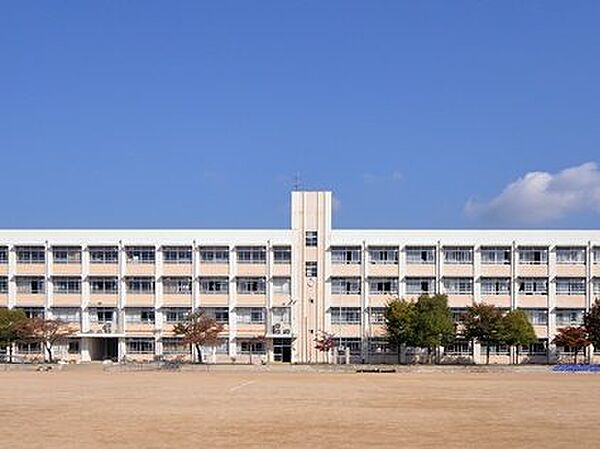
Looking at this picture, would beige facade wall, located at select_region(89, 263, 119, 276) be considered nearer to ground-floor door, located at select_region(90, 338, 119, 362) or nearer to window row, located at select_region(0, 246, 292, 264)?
window row, located at select_region(0, 246, 292, 264)

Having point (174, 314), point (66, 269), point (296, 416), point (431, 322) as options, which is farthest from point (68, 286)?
point (296, 416)

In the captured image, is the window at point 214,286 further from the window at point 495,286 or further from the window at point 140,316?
the window at point 495,286

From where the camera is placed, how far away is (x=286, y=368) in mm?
76500

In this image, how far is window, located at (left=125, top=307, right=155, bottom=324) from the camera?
8744 centimetres

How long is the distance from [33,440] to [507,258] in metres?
66.7

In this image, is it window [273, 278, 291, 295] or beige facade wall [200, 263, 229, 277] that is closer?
beige facade wall [200, 263, 229, 277]

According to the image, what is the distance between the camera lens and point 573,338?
82.1 metres

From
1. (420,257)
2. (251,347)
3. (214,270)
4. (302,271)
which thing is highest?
(420,257)

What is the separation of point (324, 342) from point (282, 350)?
4.06m

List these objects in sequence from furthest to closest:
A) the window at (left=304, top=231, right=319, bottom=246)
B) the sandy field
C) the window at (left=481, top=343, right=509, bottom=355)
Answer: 1. the window at (left=304, top=231, right=319, bottom=246)
2. the window at (left=481, top=343, right=509, bottom=355)
3. the sandy field

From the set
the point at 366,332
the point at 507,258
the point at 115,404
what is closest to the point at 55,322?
the point at 366,332

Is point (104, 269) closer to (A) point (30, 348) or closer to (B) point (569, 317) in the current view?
(A) point (30, 348)

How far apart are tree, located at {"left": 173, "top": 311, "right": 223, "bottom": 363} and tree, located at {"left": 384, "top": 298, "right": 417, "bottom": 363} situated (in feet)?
44.0

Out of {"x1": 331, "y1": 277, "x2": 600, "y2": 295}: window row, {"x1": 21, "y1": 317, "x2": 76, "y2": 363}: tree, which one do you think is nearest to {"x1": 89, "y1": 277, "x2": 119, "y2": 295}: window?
{"x1": 21, "y1": 317, "x2": 76, "y2": 363}: tree
